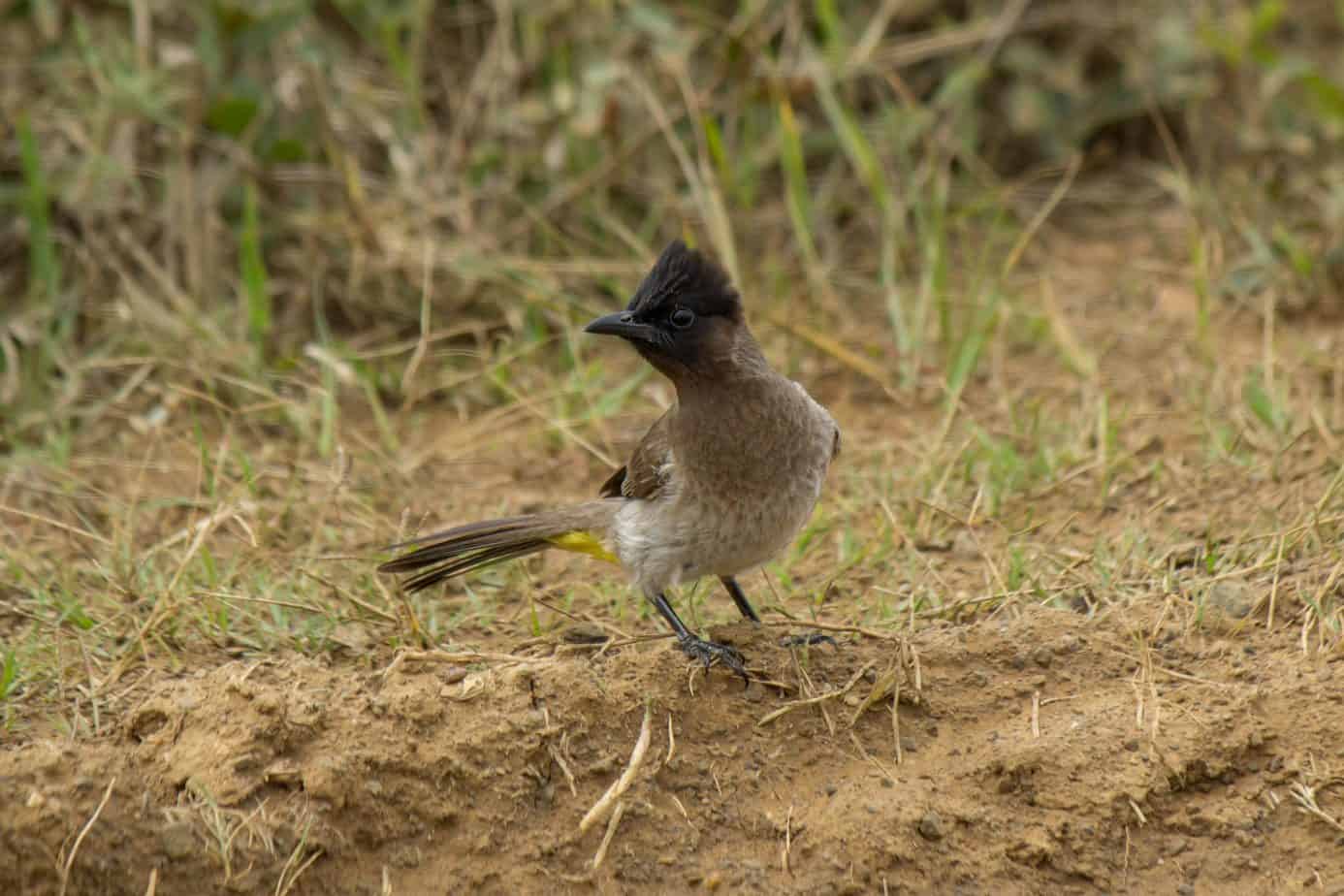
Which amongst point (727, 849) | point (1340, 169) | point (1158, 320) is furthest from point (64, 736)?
point (1340, 169)

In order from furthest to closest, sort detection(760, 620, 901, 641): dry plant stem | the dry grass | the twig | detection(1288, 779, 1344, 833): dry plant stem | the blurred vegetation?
the blurred vegetation, the dry grass, detection(760, 620, 901, 641): dry plant stem, the twig, detection(1288, 779, 1344, 833): dry plant stem

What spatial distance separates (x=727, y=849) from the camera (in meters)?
3.34

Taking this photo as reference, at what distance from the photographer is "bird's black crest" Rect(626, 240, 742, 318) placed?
3773mm

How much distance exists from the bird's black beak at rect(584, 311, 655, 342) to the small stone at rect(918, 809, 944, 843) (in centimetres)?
123

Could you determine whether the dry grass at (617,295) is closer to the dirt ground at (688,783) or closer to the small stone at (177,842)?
the dirt ground at (688,783)

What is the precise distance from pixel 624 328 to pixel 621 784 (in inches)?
40.8

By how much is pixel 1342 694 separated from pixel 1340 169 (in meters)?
3.33

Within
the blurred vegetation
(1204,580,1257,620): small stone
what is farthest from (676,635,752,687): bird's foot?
the blurred vegetation

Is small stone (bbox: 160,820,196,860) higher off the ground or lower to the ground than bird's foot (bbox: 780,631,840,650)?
lower

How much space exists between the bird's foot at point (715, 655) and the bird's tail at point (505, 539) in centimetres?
49

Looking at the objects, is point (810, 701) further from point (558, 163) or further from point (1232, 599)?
point (558, 163)

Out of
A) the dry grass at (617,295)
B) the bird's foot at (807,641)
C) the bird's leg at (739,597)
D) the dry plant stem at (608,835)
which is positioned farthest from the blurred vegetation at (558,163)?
the dry plant stem at (608,835)

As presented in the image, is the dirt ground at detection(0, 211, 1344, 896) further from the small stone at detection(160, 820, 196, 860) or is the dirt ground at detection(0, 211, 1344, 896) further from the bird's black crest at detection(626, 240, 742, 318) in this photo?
the bird's black crest at detection(626, 240, 742, 318)

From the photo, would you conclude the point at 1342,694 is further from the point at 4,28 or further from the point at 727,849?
the point at 4,28
